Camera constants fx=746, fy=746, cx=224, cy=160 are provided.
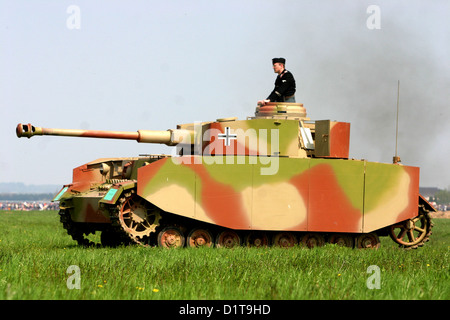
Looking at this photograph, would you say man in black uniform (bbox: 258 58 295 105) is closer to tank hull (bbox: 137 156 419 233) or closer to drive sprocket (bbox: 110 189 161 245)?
tank hull (bbox: 137 156 419 233)

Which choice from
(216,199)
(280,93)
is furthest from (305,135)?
(216,199)

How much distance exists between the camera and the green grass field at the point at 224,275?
24.1 ft

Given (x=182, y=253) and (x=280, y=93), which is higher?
(x=280, y=93)

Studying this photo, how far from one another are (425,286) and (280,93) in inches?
329

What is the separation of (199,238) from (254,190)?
146 centimetres

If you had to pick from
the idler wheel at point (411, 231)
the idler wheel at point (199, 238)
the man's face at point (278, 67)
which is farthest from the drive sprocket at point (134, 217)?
the idler wheel at point (411, 231)

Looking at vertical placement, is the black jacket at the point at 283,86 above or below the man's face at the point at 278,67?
below

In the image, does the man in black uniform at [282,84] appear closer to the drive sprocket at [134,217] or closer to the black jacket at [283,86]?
the black jacket at [283,86]

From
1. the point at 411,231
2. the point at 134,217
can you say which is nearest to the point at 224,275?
the point at 134,217

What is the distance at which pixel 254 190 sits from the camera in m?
14.7

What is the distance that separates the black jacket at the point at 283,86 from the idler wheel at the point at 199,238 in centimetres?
342

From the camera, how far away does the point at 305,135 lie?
15.5 meters
